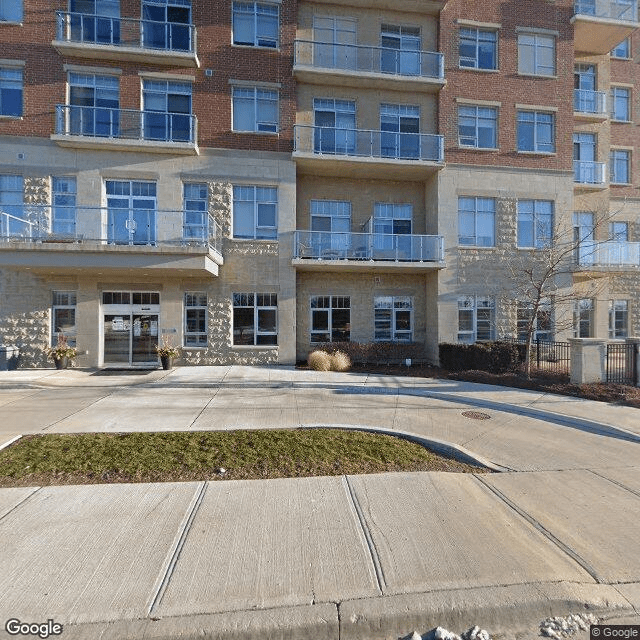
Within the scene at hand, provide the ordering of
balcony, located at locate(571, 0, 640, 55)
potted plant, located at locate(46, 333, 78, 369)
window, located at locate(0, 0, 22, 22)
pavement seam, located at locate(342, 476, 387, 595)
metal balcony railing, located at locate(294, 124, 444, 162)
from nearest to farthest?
pavement seam, located at locate(342, 476, 387, 595)
potted plant, located at locate(46, 333, 78, 369)
window, located at locate(0, 0, 22, 22)
metal balcony railing, located at locate(294, 124, 444, 162)
balcony, located at locate(571, 0, 640, 55)

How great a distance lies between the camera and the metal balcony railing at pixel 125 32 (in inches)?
575


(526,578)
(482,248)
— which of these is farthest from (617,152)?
(526,578)

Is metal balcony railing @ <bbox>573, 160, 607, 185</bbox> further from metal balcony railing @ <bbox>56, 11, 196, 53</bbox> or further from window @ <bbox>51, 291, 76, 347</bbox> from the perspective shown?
window @ <bbox>51, 291, 76, 347</bbox>

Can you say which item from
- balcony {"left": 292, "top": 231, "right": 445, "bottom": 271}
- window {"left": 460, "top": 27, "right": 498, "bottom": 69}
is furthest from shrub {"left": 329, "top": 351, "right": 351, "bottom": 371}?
window {"left": 460, "top": 27, "right": 498, "bottom": 69}

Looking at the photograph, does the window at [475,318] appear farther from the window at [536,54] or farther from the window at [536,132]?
the window at [536,54]

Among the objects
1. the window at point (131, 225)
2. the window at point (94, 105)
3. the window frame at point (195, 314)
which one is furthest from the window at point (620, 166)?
the window at point (94, 105)

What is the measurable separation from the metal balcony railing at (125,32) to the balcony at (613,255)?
1966 centimetres

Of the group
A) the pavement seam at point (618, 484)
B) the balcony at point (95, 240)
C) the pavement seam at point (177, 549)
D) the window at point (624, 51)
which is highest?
the window at point (624, 51)

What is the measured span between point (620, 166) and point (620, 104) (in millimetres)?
3476

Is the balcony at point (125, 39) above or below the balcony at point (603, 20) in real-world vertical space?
below

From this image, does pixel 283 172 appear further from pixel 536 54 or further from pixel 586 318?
pixel 586 318

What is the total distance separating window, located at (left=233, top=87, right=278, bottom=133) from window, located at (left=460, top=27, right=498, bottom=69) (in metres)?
8.88

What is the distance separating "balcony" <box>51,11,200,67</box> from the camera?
14508 millimetres

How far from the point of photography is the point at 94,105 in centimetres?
1505
